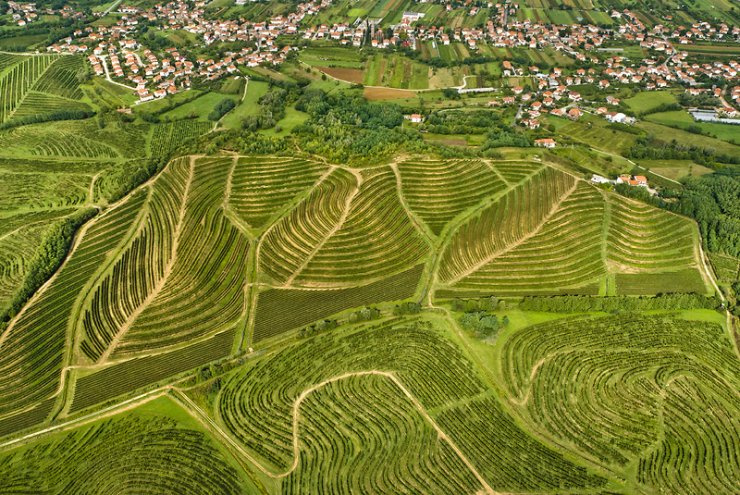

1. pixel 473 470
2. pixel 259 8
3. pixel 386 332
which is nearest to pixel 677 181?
pixel 386 332

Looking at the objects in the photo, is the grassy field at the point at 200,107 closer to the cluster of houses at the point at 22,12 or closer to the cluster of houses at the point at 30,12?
the cluster of houses at the point at 30,12

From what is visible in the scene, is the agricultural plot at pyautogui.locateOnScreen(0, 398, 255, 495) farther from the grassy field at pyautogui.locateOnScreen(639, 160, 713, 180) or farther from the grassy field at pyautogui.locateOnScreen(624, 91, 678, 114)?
the grassy field at pyautogui.locateOnScreen(624, 91, 678, 114)

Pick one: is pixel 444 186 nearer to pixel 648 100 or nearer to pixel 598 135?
pixel 598 135

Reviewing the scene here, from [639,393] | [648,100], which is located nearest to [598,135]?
[648,100]

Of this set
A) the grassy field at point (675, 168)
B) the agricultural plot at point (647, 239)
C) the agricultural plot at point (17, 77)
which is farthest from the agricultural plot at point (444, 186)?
the agricultural plot at point (17, 77)

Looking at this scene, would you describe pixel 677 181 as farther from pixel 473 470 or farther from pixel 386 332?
pixel 473 470

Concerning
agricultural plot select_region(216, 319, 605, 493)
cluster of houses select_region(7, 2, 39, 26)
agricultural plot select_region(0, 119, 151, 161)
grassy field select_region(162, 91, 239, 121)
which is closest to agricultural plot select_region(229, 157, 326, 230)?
agricultural plot select_region(216, 319, 605, 493)
